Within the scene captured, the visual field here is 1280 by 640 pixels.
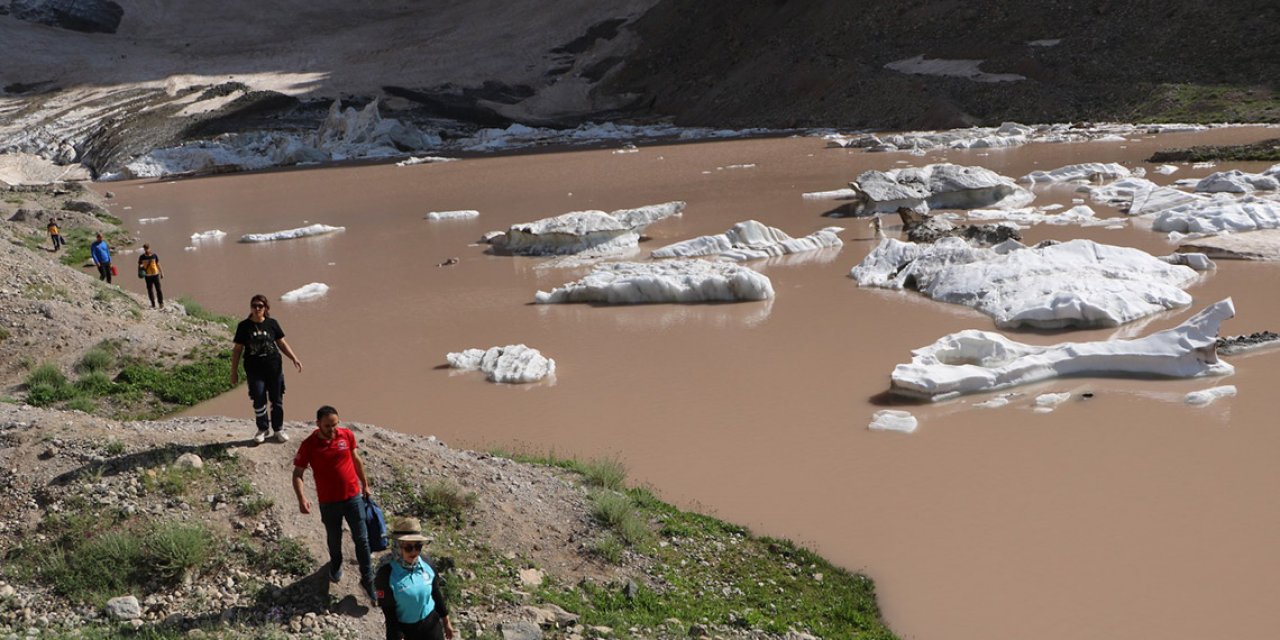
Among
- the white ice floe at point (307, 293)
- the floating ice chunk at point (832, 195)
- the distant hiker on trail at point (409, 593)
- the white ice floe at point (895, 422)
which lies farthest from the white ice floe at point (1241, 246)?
the distant hiker on trail at point (409, 593)

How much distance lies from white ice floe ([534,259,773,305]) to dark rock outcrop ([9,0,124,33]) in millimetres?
65500

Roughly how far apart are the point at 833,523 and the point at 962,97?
123 ft

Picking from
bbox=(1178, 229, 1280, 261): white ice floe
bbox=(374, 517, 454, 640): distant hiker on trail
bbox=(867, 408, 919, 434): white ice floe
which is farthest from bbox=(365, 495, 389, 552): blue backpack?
bbox=(1178, 229, 1280, 261): white ice floe

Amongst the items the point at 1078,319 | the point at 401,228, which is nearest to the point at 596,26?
the point at 401,228

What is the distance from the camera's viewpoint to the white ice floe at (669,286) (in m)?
17.4

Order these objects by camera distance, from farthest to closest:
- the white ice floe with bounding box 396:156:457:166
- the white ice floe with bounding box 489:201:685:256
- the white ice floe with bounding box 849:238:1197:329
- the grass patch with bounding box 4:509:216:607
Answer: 1. the white ice floe with bounding box 396:156:457:166
2. the white ice floe with bounding box 489:201:685:256
3. the white ice floe with bounding box 849:238:1197:329
4. the grass patch with bounding box 4:509:216:607

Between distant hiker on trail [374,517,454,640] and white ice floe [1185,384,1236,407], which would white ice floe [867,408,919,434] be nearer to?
white ice floe [1185,384,1236,407]

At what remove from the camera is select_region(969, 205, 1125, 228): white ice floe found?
22.1m

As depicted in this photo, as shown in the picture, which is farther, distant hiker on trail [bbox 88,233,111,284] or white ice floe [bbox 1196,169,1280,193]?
white ice floe [bbox 1196,169,1280,193]

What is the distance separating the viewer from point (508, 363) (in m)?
14.2

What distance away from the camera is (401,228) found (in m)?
28.5

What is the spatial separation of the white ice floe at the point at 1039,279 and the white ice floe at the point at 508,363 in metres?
6.16

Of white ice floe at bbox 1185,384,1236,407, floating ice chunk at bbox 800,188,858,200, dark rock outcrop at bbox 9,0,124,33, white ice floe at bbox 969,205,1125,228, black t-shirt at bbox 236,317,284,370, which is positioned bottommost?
floating ice chunk at bbox 800,188,858,200

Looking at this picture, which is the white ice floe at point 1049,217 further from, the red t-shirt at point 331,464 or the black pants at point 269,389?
the red t-shirt at point 331,464
